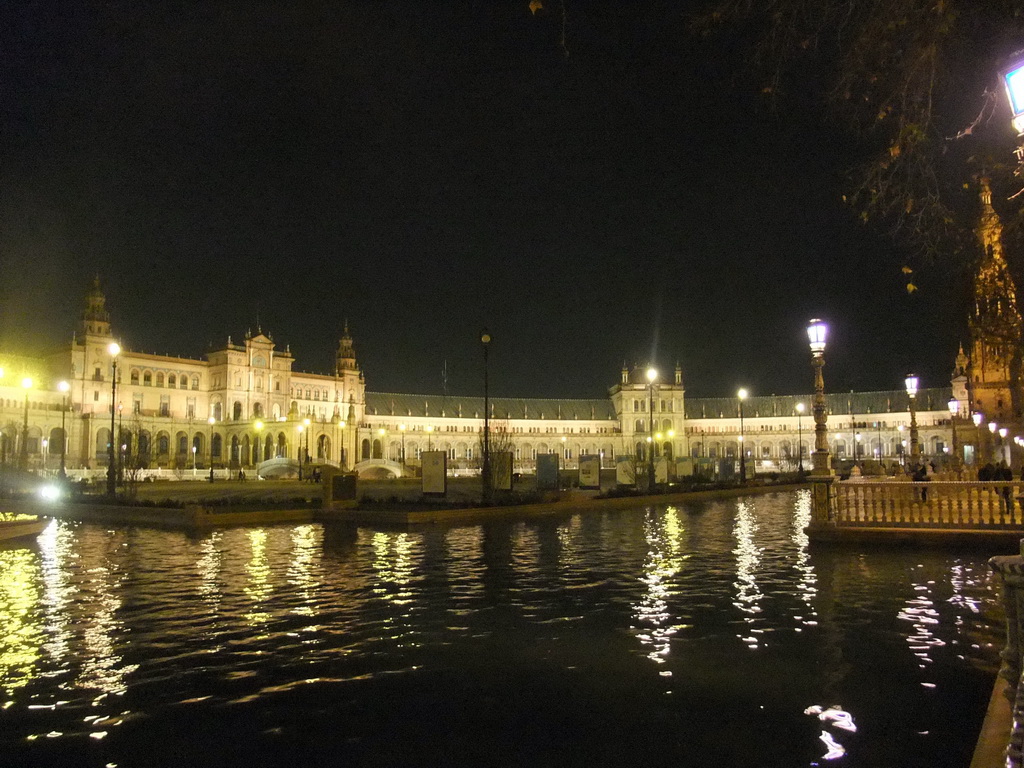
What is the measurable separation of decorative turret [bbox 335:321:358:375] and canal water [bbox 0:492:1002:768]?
387 feet

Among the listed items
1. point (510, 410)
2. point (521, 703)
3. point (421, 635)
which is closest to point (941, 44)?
point (521, 703)

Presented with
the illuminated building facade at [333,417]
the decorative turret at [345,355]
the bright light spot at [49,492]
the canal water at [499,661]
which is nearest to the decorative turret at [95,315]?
the illuminated building facade at [333,417]

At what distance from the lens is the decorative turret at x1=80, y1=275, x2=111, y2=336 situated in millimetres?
102062

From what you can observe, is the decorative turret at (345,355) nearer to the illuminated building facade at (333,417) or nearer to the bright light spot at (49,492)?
the illuminated building facade at (333,417)

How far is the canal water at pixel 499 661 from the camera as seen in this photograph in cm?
590

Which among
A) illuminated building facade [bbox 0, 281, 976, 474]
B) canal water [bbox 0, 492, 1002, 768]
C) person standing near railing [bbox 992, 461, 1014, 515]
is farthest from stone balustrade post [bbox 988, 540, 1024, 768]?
illuminated building facade [bbox 0, 281, 976, 474]

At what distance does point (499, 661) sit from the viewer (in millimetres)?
8156

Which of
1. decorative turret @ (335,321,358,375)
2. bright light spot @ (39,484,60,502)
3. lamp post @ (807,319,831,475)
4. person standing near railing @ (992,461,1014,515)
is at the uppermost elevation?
decorative turret @ (335,321,358,375)

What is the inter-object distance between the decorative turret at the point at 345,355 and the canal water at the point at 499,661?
387 feet

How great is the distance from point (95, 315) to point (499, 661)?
361ft

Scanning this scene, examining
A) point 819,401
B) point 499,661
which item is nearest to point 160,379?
point 819,401

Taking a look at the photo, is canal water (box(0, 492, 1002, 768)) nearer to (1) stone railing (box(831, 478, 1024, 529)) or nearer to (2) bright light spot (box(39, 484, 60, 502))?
(1) stone railing (box(831, 478, 1024, 529))

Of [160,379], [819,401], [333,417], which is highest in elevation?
[160,379]

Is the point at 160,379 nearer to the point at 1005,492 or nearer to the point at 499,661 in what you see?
the point at 1005,492
